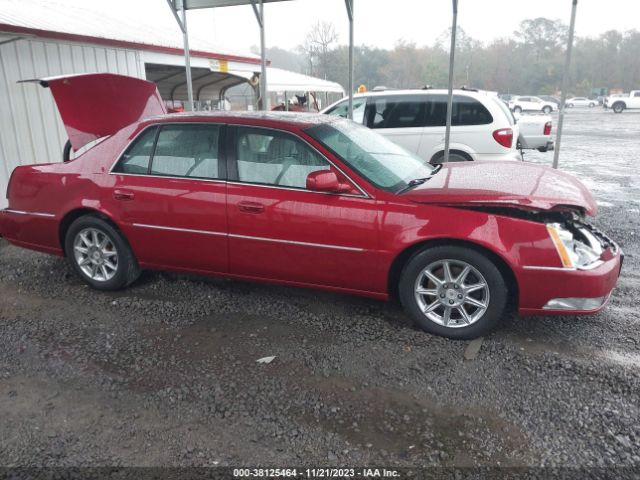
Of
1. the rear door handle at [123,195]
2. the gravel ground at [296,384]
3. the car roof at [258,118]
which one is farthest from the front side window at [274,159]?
the gravel ground at [296,384]

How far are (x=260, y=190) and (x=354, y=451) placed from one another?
6.60 ft

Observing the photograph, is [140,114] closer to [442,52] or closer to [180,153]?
[180,153]

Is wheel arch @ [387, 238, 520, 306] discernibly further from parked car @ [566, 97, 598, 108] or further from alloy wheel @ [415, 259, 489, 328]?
parked car @ [566, 97, 598, 108]

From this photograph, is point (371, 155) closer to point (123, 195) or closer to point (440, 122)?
point (123, 195)

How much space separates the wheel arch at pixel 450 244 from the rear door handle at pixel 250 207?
41.7 inches

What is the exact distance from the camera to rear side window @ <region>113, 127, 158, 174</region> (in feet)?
13.6

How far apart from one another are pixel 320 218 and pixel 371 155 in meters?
0.79

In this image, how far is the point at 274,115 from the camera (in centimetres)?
424

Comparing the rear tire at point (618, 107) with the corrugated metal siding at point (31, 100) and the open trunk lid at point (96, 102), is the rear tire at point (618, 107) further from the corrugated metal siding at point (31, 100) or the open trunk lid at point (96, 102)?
the open trunk lid at point (96, 102)

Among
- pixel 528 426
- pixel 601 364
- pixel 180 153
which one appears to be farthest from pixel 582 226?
pixel 180 153

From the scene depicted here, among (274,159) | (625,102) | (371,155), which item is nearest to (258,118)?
(274,159)

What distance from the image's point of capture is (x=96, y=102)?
4984mm

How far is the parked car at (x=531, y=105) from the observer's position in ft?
135

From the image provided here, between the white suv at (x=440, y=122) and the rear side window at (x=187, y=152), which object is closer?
the rear side window at (x=187, y=152)
